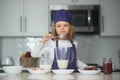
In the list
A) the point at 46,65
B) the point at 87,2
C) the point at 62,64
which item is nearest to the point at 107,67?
the point at 62,64

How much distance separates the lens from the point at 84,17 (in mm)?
4027

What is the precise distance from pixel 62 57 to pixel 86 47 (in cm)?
236

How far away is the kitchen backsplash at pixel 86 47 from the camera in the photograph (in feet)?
14.3

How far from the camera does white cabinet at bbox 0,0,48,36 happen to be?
13.4 feet

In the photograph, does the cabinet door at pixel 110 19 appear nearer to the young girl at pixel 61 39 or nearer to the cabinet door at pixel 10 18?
the cabinet door at pixel 10 18

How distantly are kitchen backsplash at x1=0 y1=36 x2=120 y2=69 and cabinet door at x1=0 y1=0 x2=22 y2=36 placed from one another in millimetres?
319

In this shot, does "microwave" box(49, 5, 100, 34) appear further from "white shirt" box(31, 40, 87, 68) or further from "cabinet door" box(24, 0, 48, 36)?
"white shirt" box(31, 40, 87, 68)

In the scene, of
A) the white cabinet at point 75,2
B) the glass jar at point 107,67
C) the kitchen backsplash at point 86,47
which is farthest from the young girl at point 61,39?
the kitchen backsplash at point 86,47

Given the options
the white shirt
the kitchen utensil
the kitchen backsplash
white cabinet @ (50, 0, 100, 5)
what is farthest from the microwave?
the kitchen utensil

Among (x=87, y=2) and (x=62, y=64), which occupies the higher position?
(x=87, y=2)

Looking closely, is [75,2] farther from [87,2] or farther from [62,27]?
[62,27]

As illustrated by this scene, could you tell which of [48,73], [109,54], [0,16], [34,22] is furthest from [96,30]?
[48,73]

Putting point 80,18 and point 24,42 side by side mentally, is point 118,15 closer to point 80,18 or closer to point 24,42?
point 80,18

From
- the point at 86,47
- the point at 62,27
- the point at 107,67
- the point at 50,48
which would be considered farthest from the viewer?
the point at 86,47
